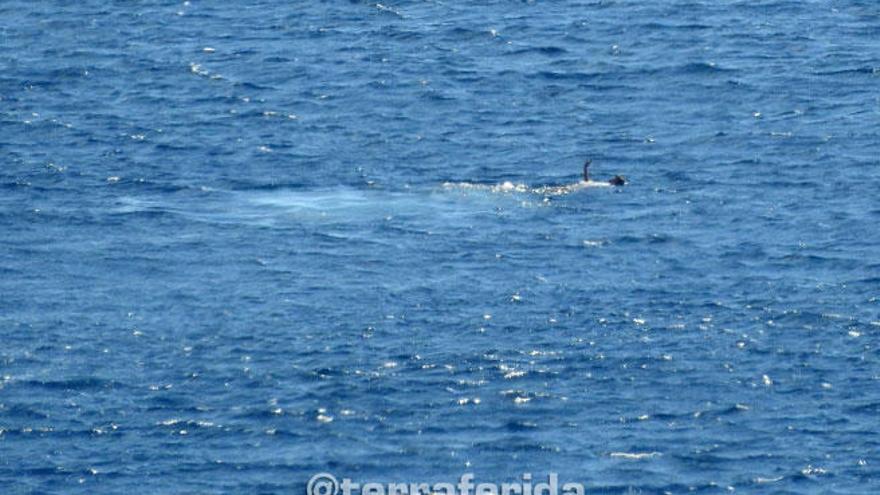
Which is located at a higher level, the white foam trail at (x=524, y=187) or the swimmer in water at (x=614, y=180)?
the swimmer in water at (x=614, y=180)

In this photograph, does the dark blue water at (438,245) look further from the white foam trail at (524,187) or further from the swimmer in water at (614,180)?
the swimmer in water at (614,180)

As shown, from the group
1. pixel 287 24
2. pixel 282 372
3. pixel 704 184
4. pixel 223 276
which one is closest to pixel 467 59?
A: pixel 287 24

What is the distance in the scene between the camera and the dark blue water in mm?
105812

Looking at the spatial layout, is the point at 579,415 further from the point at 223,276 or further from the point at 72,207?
the point at 72,207

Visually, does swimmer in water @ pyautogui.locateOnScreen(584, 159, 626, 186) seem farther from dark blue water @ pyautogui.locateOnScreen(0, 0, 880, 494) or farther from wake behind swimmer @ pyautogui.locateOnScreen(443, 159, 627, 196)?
dark blue water @ pyautogui.locateOnScreen(0, 0, 880, 494)

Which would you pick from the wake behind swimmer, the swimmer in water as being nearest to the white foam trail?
the wake behind swimmer

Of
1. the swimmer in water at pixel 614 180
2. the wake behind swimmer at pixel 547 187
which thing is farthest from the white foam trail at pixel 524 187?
the swimmer in water at pixel 614 180

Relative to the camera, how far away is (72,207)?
134625mm

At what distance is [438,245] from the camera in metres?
128

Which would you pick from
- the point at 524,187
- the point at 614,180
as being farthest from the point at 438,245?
the point at 614,180

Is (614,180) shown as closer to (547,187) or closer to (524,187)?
(547,187)

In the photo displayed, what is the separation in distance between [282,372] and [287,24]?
192 ft

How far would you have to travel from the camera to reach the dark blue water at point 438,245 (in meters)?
106

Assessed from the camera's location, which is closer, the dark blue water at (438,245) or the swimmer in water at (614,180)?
the dark blue water at (438,245)
